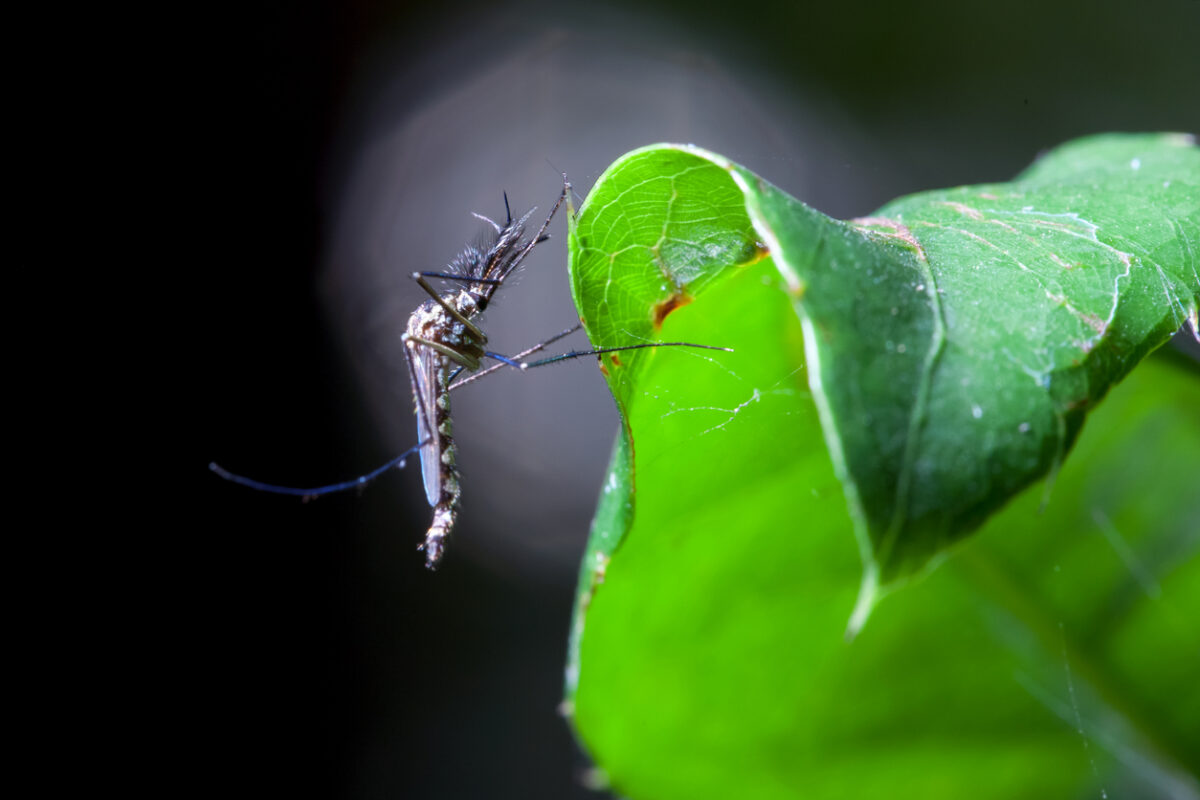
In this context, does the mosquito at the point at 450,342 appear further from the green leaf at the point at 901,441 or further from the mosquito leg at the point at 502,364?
the green leaf at the point at 901,441

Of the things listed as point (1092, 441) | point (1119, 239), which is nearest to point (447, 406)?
point (1092, 441)

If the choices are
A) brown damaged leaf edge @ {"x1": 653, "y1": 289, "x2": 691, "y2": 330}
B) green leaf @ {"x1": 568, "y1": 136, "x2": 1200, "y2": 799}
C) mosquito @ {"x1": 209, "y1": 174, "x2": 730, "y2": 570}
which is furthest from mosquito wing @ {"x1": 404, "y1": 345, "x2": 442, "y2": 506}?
brown damaged leaf edge @ {"x1": 653, "y1": 289, "x2": 691, "y2": 330}

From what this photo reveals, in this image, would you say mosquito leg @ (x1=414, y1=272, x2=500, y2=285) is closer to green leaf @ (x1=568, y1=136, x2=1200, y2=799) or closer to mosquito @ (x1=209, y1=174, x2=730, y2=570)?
mosquito @ (x1=209, y1=174, x2=730, y2=570)

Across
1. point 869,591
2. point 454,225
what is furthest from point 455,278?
point 454,225

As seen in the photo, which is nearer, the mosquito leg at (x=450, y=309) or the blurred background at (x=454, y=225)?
the mosquito leg at (x=450, y=309)

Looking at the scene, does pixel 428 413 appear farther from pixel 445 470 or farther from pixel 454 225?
pixel 454 225

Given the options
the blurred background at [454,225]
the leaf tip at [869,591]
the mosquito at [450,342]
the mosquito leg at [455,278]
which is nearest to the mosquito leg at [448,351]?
the mosquito at [450,342]
